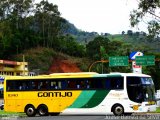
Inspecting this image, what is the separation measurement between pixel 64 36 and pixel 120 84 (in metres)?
92.6

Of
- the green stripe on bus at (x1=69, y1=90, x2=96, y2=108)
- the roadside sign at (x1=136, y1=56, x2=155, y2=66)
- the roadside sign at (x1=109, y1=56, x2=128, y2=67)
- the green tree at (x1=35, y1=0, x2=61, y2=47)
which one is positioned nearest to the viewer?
the green stripe on bus at (x1=69, y1=90, x2=96, y2=108)

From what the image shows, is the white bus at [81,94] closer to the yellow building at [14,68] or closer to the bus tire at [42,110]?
the bus tire at [42,110]

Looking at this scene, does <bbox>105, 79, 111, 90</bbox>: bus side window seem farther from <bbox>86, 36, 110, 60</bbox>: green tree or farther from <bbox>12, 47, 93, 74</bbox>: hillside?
<bbox>86, 36, 110, 60</bbox>: green tree

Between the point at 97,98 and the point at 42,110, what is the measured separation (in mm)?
4694

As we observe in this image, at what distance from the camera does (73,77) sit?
3403 cm

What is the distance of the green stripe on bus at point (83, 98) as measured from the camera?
3331 cm

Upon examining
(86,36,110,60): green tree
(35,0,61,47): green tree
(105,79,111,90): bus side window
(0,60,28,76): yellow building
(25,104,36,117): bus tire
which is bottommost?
(25,104,36,117): bus tire

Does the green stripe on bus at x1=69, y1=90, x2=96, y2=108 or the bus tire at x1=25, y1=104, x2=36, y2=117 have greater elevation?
the green stripe on bus at x1=69, y1=90, x2=96, y2=108

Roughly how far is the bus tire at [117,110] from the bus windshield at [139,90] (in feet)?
3.24

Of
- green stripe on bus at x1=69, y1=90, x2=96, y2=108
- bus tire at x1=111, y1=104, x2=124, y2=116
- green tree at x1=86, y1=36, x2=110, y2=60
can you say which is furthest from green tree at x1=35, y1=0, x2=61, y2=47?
bus tire at x1=111, y1=104, x2=124, y2=116

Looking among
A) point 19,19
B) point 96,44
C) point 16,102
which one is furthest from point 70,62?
point 16,102

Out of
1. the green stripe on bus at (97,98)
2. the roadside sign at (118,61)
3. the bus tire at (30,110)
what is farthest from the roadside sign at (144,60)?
the bus tire at (30,110)

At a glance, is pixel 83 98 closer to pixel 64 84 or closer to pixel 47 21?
pixel 64 84

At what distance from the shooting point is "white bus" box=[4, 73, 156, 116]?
104 ft
